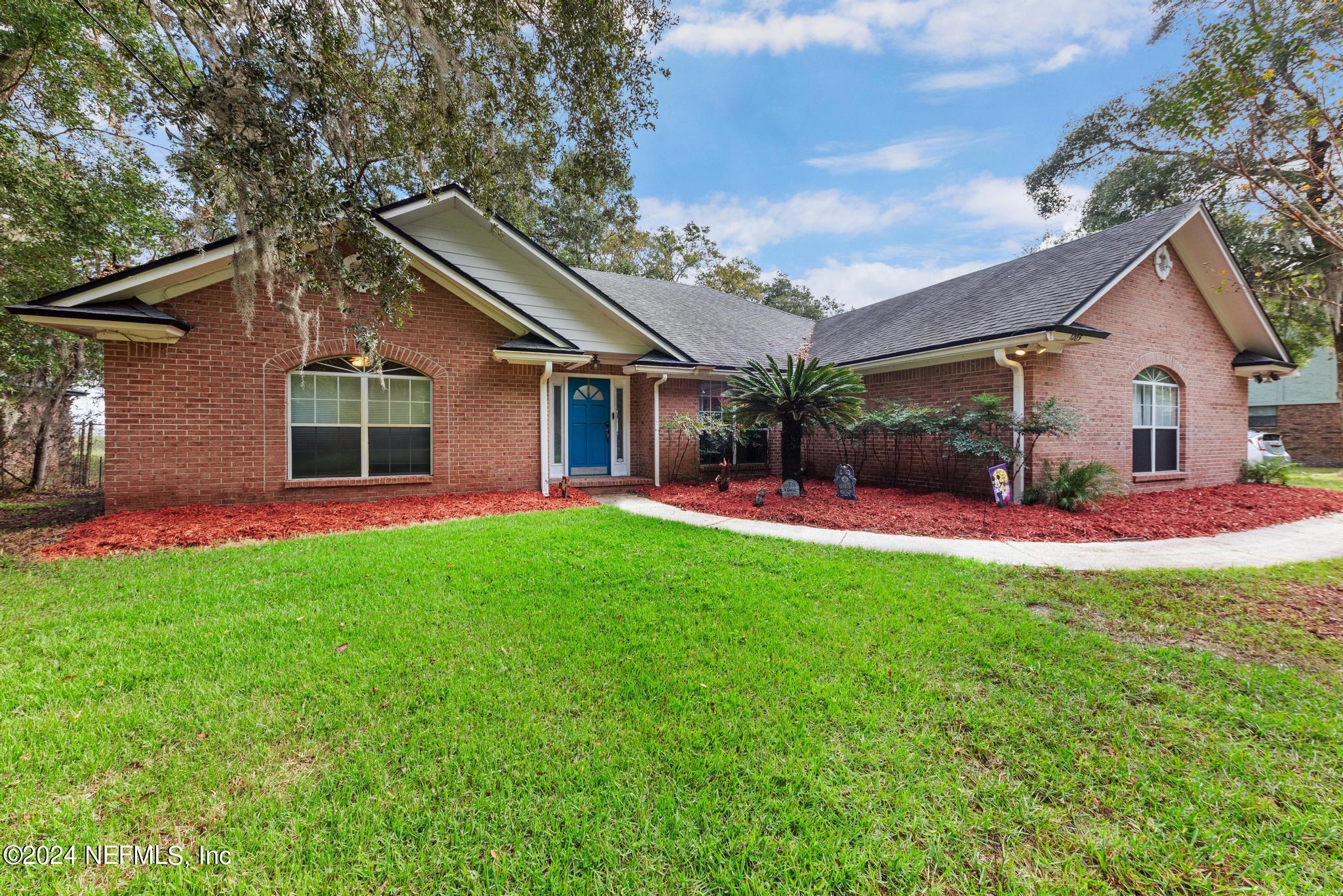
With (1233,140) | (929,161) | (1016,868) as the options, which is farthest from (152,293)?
(929,161)

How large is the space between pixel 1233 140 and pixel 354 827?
345 inches

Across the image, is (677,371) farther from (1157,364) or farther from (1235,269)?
(1235,269)

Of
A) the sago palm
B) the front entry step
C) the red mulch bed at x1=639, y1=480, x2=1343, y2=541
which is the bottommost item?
the red mulch bed at x1=639, y1=480, x2=1343, y2=541

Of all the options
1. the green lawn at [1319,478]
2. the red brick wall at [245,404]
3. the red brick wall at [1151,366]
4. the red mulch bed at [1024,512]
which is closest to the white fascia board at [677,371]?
the red mulch bed at [1024,512]

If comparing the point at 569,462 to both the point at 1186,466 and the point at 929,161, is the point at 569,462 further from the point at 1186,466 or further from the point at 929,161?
the point at 1186,466

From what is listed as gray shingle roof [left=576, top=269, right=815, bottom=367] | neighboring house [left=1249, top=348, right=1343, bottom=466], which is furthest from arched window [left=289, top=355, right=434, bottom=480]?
neighboring house [left=1249, top=348, right=1343, bottom=466]

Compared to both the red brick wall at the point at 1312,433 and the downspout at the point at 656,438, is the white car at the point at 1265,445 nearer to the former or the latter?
the red brick wall at the point at 1312,433

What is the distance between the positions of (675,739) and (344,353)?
8294 mm

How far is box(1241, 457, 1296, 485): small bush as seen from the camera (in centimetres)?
1105

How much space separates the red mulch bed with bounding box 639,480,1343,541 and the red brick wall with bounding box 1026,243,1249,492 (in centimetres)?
101

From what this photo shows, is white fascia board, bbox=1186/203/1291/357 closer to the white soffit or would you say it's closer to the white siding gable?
the white soffit

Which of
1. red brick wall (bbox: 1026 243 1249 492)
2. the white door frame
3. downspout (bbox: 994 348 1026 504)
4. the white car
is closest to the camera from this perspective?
downspout (bbox: 994 348 1026 504)

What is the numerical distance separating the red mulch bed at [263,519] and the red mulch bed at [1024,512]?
10.4 ft

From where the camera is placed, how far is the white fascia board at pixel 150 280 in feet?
20.2
